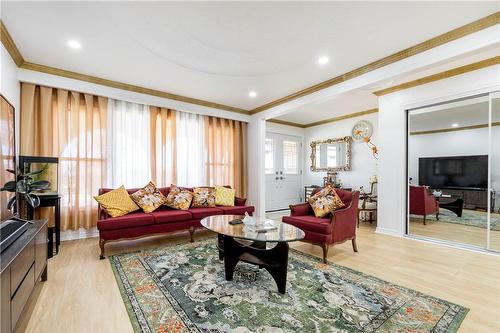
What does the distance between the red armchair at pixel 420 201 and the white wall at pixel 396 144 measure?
1.45 feet

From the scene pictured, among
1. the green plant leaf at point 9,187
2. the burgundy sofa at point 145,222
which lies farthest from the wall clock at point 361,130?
the green plant leaf at point 9,187

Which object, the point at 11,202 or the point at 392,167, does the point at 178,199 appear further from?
the point at 392,167

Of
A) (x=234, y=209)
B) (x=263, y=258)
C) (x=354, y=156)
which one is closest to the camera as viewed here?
(x=263, y=258)

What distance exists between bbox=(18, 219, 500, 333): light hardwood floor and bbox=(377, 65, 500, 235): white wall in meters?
0.45

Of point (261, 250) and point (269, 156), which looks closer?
point (261, 250)

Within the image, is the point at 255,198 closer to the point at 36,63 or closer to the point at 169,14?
the point at 169,14

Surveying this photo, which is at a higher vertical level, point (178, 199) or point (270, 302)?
point (178, 199)

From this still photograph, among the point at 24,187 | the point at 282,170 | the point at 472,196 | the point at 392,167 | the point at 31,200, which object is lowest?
the point at 472,196

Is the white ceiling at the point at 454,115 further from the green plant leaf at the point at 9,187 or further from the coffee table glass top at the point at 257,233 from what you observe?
the green plant leaf at the point at 9,187

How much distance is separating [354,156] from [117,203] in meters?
5.32

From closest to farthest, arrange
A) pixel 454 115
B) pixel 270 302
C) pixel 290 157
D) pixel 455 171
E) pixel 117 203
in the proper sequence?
pixel 270 302 < pixel 117 203 < pixel 454 115 < pixel 455 171 < pixel 290 157

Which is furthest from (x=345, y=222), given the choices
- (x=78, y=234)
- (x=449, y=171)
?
(x=78, y=234)

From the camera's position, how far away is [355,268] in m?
2.67

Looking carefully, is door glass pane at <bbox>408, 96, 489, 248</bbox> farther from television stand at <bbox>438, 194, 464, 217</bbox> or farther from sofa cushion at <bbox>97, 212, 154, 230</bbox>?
sofa cushion at <bbox>97, 212, 154, 230</bbox>
